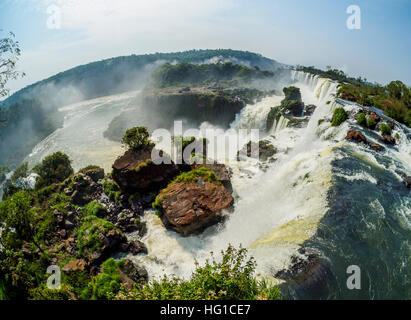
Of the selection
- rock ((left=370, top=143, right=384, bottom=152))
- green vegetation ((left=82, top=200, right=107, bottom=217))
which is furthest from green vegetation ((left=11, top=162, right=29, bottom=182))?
rock ((left=370, top=143, right=384, bottom=152))

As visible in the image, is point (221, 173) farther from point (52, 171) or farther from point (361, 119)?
point (52, 171)

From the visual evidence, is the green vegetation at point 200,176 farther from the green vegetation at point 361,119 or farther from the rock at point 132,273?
the green vegetation at point 361,119

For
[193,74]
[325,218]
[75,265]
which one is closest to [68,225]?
[75,265]

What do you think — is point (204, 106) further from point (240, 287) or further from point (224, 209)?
point (240, 287)

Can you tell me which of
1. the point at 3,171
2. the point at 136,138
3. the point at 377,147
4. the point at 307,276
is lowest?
the point at 3,171

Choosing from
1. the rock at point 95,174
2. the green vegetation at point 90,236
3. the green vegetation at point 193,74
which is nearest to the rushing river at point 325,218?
the green vegetation at point 90,236

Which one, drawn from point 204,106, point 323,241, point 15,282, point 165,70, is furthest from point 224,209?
point 165,70
